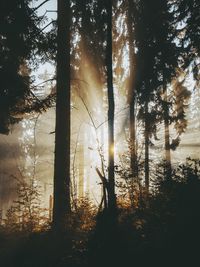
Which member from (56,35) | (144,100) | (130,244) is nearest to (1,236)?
(130,244)

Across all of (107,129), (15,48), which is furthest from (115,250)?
(15,48)

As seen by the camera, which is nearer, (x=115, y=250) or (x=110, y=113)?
(x=115, y=250)

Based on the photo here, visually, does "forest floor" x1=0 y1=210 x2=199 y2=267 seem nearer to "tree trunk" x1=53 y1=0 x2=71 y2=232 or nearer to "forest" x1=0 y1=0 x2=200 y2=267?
"forest" x1=0 y1=0 x2=200 y2=267

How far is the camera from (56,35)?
1066cm

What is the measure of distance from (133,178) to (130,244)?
3107 millimetres

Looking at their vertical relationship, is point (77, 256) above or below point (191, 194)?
below

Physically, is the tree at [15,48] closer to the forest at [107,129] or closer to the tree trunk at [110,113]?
the forest at [107,129]

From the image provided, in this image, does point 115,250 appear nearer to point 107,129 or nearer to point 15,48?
point 107,129

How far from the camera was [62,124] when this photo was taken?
10047mm

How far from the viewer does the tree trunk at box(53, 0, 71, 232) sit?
381 inches

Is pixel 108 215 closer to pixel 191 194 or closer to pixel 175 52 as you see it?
pixel 191 194

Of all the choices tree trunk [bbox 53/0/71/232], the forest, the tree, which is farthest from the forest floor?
the tree

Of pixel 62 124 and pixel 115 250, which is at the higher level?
pixel 62 124

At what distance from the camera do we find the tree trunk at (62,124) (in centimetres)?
967
